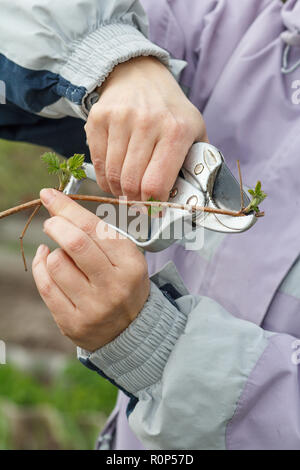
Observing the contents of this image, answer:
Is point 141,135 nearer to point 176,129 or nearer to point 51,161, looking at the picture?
point 176,129

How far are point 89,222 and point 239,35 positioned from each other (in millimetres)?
650

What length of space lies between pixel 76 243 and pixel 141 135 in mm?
224

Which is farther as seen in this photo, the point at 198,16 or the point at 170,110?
the point at 198,16

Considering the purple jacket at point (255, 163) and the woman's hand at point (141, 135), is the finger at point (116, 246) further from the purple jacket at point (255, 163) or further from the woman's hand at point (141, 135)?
the purple jacket at point (255, 163)

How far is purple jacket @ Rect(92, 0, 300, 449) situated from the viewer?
1077 millimetres

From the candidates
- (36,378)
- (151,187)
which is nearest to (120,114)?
(151,187)

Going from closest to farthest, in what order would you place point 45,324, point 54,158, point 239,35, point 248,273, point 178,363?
point 54,158 → point 178,363 → point 248,273 → point 239,35 → point 45,324

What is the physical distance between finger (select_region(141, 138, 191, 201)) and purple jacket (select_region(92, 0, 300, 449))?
0.98 ft

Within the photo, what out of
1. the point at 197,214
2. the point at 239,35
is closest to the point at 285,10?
the point at 239,35

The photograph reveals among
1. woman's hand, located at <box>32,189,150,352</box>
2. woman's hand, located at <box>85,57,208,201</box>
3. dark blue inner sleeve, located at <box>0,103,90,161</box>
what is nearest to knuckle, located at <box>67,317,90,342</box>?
woman's hand, located at <box>32,189,150,352</box>

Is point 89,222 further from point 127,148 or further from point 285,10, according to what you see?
point 285,10

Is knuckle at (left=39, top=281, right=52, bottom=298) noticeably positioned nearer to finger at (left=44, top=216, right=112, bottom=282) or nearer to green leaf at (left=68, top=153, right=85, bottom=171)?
finger at (left=44, top=216, right=112, bottom=282)

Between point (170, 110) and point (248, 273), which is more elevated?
point (170, 110)

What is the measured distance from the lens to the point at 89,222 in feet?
3.19
